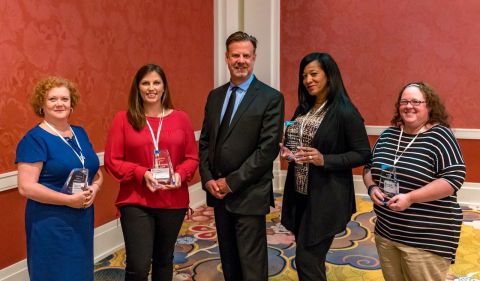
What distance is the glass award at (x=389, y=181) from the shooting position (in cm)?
192

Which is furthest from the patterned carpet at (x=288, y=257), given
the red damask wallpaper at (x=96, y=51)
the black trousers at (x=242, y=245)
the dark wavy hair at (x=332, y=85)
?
the dark wavy hair at (x=332, y=85)

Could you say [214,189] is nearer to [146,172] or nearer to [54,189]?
[146,172]

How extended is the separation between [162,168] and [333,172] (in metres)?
0.84

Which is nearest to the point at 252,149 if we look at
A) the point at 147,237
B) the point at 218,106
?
the point at 218,106

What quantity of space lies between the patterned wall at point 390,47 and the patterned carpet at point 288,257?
1.55 metres

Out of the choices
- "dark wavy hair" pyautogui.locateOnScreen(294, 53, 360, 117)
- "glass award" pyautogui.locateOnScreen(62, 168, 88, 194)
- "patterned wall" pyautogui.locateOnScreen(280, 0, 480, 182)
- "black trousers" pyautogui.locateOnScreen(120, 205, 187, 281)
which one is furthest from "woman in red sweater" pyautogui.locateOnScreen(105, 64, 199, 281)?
"patterned wall" pyautogui.locateOnScreen(280, 0, 480, 182)

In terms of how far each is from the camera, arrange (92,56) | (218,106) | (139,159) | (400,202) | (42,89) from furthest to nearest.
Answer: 1. (92,56)
2. (218,106)
3. (139,159)
4. (42,89)
5. (400,202)

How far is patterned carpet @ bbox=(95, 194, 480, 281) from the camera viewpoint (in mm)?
3080

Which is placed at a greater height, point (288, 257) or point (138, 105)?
point (138, 105)

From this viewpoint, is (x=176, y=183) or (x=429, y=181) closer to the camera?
(x=429, y=181)

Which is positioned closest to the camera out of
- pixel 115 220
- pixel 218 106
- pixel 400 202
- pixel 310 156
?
pixel 400 202

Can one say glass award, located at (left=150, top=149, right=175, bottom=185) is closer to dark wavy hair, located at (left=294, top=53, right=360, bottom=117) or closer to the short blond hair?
the short blond hair

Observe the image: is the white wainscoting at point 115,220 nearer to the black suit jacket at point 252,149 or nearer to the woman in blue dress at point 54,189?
the woman in blue dress at point 54,189

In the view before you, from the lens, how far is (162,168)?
2160mm
